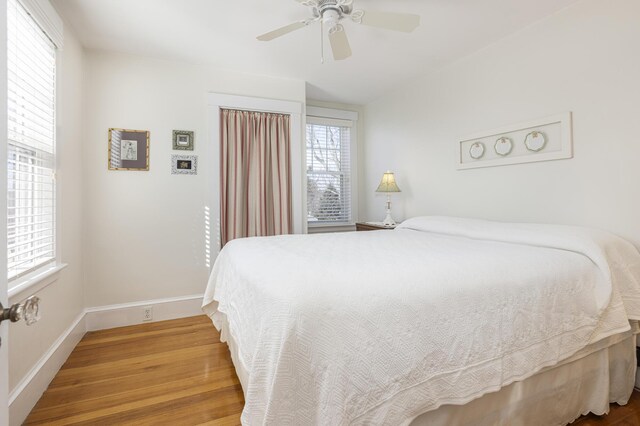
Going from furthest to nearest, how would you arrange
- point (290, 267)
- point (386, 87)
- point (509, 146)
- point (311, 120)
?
point (311, 120)
point (386, 87)
point (509, 146)
point (290, 267)

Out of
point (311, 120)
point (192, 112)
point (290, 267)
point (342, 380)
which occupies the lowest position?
point (342, 380)

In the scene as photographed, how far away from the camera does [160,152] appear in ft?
9.55

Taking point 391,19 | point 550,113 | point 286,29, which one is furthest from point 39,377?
point 550,113

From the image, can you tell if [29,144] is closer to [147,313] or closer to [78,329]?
[78,329]

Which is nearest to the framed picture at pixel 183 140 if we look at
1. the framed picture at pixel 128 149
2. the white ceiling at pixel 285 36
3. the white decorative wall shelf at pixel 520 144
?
the framed picture at pixel 128 149

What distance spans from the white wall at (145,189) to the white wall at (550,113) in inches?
87.0

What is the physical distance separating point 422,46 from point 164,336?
339cm

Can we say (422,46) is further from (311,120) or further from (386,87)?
(311,120)

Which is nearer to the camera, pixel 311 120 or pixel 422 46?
pixel 422 46

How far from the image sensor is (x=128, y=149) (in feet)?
9.18

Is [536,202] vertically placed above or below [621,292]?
above

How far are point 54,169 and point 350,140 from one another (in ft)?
11.1

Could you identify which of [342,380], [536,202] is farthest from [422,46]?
[342,380]

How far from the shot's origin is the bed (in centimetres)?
93
